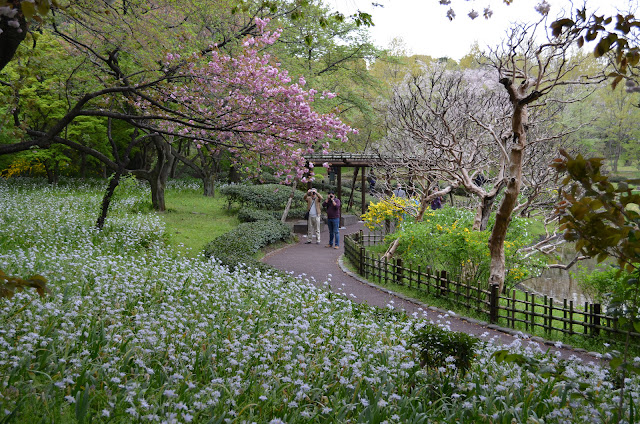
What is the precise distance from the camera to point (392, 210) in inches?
597

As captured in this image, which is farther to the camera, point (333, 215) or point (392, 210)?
point (333, 215)

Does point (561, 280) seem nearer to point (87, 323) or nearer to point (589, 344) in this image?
point (589, 344)

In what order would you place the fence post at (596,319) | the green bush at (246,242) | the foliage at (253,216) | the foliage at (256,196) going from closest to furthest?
1. the fence post at (596,319)
2. the green bush at (246,242)
3. the foliage at (253,216)
4. the foliage at (256,196)

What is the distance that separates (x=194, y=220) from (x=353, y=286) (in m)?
9.34

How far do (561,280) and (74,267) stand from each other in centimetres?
1275

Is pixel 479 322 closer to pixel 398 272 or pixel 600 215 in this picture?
pixel 398 272

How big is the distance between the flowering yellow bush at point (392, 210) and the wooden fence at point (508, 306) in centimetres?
273

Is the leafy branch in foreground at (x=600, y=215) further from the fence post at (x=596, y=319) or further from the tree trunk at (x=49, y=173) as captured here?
the tree trunk at (x=49, y=173)

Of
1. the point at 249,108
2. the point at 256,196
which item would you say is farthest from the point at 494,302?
the point at 256,196

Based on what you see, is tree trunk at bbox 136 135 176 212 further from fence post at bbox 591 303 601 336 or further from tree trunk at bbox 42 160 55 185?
fence post at bbox 591 303 601 336

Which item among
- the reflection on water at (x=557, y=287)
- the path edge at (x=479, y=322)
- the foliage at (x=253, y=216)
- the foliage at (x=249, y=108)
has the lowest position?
the reflection on water at (x=557, y=287)

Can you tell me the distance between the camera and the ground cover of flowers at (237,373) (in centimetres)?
312

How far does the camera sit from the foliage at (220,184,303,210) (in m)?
21.2

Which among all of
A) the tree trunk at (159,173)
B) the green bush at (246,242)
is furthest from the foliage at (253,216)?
the tree trunk at (159,173)
